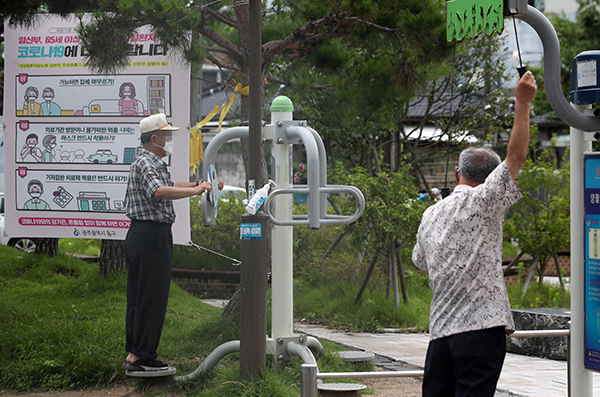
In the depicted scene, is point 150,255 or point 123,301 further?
point 123,301

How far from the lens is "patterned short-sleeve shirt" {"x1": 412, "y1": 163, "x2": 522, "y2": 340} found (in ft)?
9.70

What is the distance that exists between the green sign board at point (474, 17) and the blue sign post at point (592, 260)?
0.92 m

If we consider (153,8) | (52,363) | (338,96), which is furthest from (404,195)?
(52,363)

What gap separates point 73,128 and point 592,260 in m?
5.22

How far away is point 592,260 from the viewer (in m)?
3.48

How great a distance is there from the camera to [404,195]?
25.7 ft

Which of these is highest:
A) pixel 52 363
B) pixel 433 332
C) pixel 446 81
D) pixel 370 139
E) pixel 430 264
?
pixel 446 81

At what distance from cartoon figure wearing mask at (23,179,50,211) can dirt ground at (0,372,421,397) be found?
2.63 metres

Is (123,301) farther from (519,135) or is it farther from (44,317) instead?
(519,135)

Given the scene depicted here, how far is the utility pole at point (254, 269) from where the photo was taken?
4.27 meters

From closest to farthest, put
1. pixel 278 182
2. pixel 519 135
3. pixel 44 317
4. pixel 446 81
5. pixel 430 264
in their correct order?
pixel 519 135
pixel 430 264
pixel 278 182
pixel 44 317
pixel 446 81

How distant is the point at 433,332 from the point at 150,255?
2.32 metres

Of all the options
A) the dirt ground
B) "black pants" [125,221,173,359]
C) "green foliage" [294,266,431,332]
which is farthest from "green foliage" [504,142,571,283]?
"black pants" [125,221,173,359]

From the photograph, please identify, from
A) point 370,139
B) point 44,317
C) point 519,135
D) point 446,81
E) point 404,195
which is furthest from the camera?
point 446,81
